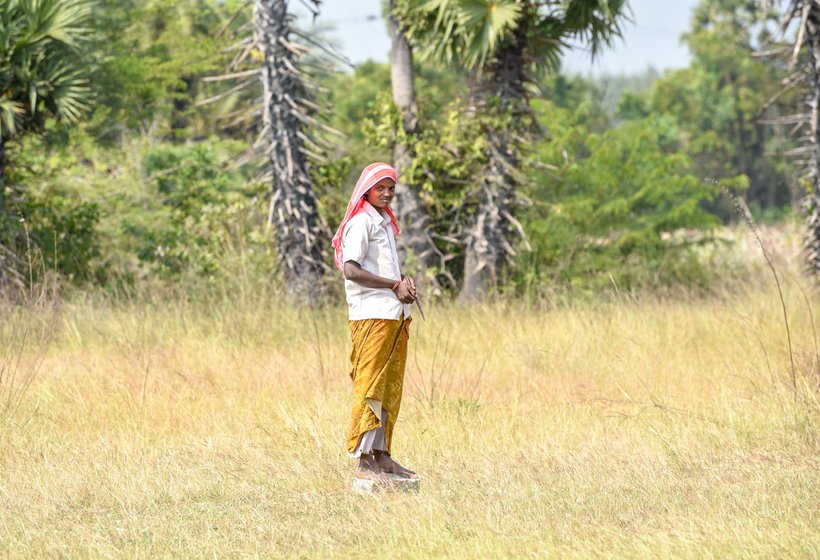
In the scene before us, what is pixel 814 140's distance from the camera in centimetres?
1426

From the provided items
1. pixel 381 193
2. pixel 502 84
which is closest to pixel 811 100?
pixel 502 84

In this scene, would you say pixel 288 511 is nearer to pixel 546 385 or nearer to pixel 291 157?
pixel 546 385

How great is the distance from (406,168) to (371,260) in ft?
A: 30.7

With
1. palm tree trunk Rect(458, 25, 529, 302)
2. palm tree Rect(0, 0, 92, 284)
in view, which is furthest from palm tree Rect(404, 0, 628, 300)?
palm tree Rect(0, 0, 92, 284)

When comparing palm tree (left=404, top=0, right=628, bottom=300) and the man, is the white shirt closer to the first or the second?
the man

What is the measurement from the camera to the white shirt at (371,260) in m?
6.33

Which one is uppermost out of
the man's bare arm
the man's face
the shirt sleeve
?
the man's face

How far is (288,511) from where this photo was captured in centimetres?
618

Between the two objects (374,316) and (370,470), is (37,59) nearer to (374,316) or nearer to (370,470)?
(374,316)

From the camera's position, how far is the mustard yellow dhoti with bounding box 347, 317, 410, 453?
6316 millimetres

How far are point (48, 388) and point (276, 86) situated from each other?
6.03m

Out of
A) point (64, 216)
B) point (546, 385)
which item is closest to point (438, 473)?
point (546, 385)

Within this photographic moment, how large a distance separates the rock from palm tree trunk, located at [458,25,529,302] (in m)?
8.57

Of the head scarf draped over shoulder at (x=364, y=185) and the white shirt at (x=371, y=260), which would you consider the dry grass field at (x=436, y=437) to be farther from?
the head scarf draped over shoulder at (x=364, y=185)
